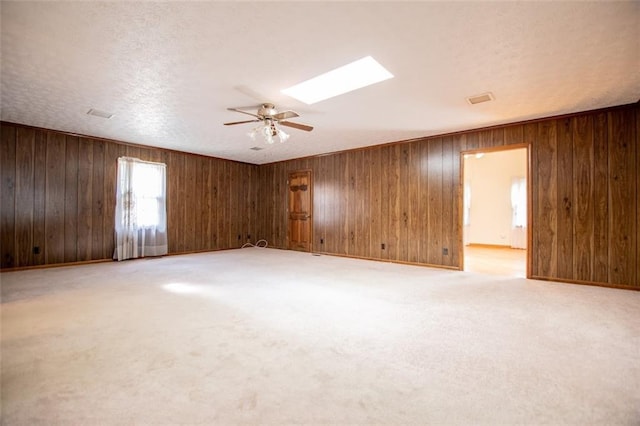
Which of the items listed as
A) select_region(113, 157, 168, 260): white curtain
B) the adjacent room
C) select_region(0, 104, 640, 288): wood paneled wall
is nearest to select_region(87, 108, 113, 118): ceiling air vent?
the adjacent room

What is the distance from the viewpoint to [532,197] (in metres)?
4.30

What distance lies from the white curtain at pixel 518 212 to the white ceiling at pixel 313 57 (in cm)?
427

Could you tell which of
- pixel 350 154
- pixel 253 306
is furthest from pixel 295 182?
pixel 253 306

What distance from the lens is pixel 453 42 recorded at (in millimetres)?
2326

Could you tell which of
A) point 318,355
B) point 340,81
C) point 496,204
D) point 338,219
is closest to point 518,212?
point 496,204

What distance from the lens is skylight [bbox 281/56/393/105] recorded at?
278 cm

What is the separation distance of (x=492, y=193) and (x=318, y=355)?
8095 mm

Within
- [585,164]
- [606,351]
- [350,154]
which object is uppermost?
[350,154]

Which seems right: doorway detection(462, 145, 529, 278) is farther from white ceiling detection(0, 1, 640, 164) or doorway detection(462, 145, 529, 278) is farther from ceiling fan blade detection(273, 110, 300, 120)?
ceiling fan blade detection(273, 110, 300, 120)

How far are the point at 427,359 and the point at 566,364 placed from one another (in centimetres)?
87

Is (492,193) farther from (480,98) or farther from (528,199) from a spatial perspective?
(480,98)

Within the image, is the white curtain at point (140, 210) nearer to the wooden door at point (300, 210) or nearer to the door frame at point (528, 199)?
the wooden door at point (300, 210)

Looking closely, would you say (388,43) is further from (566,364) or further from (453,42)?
(566,364)

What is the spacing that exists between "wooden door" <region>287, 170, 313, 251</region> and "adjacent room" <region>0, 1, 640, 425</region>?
94cm
